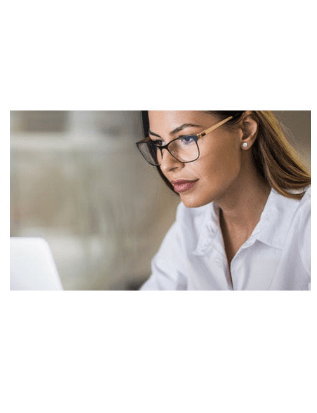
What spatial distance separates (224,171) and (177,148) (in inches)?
12.4

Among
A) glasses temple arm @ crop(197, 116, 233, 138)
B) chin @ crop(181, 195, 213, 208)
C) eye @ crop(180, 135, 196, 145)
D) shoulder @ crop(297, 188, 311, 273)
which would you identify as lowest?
shoulder @ crop(297, 188, 311, 273)

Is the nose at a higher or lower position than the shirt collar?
higher

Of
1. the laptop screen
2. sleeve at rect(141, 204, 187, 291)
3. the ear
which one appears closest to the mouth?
sleeve at rect(141, 204, 187, 291)

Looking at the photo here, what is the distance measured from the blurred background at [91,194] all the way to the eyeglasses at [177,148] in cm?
5

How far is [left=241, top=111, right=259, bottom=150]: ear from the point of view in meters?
2.96

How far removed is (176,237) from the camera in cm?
304

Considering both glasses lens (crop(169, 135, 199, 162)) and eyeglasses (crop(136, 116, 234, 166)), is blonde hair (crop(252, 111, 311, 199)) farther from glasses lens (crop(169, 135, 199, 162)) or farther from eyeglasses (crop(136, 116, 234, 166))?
glasses lens (crop(169, 135, 199, 162))

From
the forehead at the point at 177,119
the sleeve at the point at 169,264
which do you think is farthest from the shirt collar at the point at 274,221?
the forehead at the point at 177,119

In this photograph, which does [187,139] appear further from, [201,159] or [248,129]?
[248,129]

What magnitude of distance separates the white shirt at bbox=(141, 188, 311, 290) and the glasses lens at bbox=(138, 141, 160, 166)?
1.04ft

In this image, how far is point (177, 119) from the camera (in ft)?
9.66
